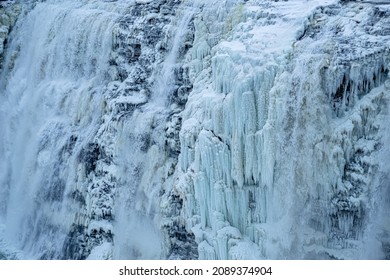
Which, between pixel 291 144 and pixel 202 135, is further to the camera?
pixel 202 135

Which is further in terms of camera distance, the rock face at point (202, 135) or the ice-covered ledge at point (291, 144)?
the rock face at point (202, 135)

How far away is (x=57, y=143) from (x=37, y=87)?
9.18 feet

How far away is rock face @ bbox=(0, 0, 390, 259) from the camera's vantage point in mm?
8688

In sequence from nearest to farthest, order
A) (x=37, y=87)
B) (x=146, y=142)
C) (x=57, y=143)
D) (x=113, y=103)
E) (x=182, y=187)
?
(x=182, y=187) → (x=146, y=142) → (x=113, y=103) → (x=57, y=143) → (x=37, y=87)

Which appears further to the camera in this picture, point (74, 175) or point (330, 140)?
point (74, 175)

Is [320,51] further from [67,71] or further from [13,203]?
[13,203]

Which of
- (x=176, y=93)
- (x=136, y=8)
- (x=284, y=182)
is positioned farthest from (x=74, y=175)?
(x=284, y=182)

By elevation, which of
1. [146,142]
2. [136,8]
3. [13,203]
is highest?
[136,8]

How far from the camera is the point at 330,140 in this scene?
8.64m

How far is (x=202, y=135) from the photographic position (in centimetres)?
982

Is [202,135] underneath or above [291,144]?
underneath

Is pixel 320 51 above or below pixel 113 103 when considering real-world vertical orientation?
above

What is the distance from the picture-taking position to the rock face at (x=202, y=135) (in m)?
8.69

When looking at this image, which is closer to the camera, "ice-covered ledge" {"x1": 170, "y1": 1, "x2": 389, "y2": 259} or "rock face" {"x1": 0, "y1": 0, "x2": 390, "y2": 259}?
"ice-covered ledge" {"x1": 170, "y1": 1, "x2": 389, "y2": 259}
